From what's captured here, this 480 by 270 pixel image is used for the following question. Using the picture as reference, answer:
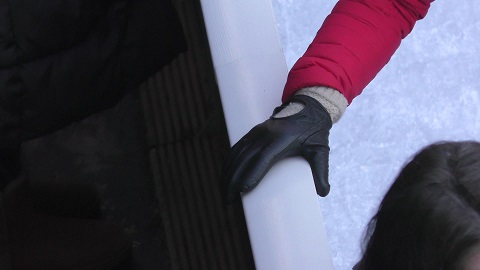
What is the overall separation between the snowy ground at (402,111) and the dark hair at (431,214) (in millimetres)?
224

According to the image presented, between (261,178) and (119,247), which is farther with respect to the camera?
(119,247)

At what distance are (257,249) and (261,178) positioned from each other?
0.07 meters

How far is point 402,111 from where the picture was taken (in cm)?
115

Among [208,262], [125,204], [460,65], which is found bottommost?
[208,262]

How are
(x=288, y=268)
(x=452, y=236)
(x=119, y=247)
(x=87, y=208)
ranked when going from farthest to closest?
(x=87, y=208) < (x=119, y=247) < (x=452, y=236) < (x=288, y=268)

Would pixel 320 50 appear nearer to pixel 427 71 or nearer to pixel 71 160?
pixel 427 71

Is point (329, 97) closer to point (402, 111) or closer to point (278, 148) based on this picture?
point (278, 148)

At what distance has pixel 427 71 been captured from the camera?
1.18m

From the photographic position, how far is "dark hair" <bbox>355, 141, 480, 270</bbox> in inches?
29.2

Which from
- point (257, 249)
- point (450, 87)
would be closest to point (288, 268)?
point (257, 249)

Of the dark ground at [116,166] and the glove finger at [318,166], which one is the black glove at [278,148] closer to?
the glove finger at [318,166]

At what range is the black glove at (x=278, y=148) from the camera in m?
0.65

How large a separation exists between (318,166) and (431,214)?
16cm

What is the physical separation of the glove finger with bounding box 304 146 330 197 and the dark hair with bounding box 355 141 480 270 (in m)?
0.14
